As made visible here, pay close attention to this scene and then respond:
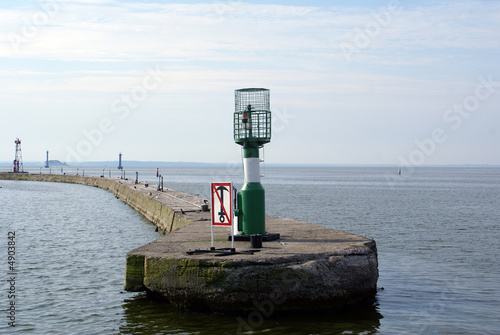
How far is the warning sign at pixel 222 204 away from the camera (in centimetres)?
1262

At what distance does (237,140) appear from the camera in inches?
557

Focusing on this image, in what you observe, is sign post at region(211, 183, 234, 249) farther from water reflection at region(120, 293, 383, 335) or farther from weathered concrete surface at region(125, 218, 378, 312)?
water reflection at region(120, 293, 383, 335)

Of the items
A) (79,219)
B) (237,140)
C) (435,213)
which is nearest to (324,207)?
(435,213)

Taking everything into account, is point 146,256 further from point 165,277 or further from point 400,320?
point 400,320

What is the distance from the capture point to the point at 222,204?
12.7m

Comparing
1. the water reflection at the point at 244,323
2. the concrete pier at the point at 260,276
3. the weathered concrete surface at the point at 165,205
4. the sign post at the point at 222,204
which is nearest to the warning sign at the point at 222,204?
the sign post at the point at 222,204

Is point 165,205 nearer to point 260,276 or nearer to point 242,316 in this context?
point 242,316

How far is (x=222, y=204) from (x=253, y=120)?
2.64 metres

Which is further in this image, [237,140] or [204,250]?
[237,140]

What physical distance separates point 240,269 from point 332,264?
197 cm

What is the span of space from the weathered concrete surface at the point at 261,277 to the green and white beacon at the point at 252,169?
5.18 feet

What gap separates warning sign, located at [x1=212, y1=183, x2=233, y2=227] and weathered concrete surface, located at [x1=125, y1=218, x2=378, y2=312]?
2.52 ft

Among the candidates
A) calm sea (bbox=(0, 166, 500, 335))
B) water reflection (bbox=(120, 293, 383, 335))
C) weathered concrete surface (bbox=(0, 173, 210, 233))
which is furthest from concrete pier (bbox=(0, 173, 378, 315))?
weathered concrete surface (bbox=(0, 173, 210, 233))

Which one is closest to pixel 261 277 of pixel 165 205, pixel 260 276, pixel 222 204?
pixel 260 276
